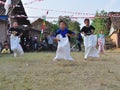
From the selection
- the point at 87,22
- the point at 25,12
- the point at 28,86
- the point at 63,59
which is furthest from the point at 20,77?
the point at 25,12

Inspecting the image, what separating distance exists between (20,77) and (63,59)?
618 cm

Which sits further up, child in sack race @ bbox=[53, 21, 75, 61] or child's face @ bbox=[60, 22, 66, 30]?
child's face @ bbox=[60, 22, 66, 30]

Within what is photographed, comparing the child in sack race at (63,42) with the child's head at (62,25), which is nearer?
the child's head at (62,25)

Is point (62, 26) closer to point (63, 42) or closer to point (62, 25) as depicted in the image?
point (62, 25)

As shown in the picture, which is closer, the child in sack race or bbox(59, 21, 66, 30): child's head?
bbox(59, 21, 66, 30): child's head

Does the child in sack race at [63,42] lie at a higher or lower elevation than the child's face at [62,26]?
lower

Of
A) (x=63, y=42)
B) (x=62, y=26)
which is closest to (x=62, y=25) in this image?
(x=62, y=26)

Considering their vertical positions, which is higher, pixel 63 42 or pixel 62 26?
pixel 62 26

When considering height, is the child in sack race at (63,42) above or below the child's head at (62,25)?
below

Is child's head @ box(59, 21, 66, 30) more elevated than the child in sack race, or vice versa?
child's head @ box(59, 21, 66, 30)

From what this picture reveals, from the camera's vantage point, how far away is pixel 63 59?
17078 mm

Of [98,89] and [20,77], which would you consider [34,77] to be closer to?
[20,77]

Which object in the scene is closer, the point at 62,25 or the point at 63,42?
the point at 62,25

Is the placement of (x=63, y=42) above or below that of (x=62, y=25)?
below
